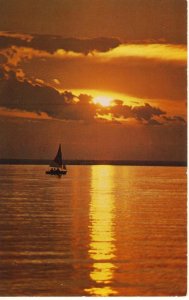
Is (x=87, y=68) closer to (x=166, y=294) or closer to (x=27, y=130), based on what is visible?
(x=27, y=130)

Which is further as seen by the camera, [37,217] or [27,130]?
[37,217]

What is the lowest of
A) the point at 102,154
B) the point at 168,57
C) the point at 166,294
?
the point at 166,294

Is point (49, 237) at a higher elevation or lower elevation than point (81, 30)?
lower

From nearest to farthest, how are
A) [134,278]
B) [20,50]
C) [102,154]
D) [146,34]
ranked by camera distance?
[134,278] → [146,34] → [20,50] → [102,154]

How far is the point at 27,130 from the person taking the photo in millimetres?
19453

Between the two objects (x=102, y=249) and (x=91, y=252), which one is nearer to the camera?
(x=91, y=252)

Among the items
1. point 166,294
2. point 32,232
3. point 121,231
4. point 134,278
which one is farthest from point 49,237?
point 166,294

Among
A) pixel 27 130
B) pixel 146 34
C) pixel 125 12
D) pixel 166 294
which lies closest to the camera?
pixel 166 294

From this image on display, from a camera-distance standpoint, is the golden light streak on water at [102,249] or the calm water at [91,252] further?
the calm water at [91,252]

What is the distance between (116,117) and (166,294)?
6556mm

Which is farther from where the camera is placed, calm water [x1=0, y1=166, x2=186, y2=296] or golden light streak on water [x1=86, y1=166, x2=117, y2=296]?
calm water [x1=0, y1=166, x2=186, y2=296]

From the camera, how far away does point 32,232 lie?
59.8 feet

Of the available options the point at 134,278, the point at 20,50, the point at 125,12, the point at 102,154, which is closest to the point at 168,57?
the point at 125,12

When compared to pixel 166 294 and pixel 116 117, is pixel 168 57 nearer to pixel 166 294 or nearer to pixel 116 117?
pixel 116 117
